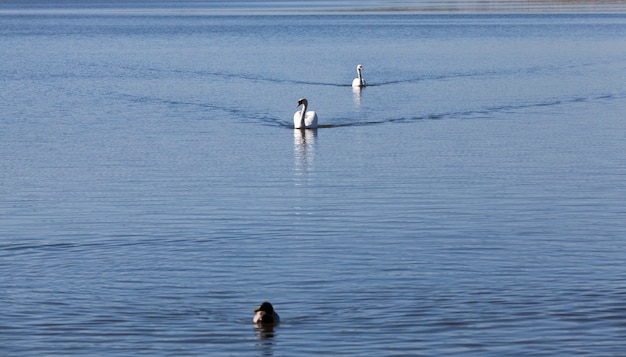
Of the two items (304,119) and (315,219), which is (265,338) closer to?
(315,219)

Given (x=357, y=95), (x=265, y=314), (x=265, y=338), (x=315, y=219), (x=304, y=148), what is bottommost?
(x=265, y=338)

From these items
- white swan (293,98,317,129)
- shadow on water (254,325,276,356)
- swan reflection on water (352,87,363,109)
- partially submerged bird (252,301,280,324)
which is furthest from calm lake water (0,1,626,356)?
swan reflection on water (352,87,363,109)

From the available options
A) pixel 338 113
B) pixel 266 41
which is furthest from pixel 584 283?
pixel 266 41

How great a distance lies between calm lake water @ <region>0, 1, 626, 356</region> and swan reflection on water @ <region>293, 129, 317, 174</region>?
0.28ft

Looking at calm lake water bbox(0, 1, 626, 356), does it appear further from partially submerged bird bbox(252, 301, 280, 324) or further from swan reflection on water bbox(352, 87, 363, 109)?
swan reflection on water bbox(352, 87, 363, 109)

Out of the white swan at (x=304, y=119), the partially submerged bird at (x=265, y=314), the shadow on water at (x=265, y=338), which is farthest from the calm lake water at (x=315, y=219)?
the white swan at (x=304, y=119)

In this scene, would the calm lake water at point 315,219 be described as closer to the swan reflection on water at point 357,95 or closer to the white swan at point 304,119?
the white swan at point 304,119

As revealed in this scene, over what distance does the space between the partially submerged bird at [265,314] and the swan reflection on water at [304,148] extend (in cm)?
1266

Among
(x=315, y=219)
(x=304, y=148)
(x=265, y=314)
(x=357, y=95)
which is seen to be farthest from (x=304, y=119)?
(x=265, y=314)

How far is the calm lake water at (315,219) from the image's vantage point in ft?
46.6

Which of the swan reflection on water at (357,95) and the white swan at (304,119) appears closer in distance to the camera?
the white swan at (304,119)

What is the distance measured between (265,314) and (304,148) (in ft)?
56.1

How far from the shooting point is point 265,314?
13.8 metres

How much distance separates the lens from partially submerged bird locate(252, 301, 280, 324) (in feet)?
45.3
